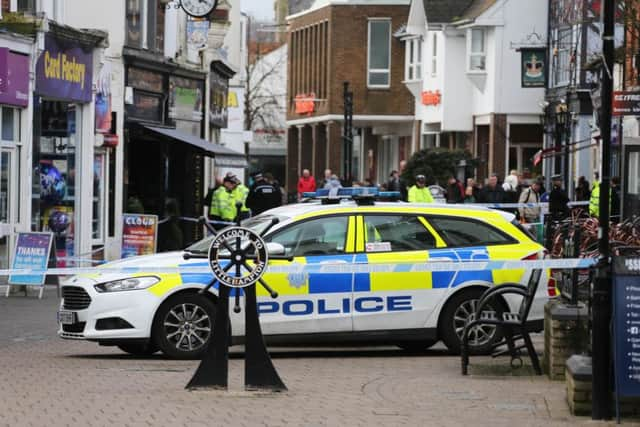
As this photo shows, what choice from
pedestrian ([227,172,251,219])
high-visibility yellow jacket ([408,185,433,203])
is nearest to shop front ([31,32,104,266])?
pedestrian ([227,172,251,219])

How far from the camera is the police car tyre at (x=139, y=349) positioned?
50.3 ft

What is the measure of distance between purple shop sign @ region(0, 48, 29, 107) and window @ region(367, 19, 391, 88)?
52.3 metres

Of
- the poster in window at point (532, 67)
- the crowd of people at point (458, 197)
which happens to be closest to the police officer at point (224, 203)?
the crowd of people at point (458, 197)

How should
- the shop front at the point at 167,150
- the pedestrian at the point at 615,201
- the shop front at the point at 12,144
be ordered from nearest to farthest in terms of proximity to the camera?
1. the shop front at the point at 12,144
2. the pedestrian at the point at 615,201
3. the shop front at the point at 167,150

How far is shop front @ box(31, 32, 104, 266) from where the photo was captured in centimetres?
2606

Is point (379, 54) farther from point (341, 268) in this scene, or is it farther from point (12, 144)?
point (341, 268)

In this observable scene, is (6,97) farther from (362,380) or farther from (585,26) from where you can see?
(585,26)

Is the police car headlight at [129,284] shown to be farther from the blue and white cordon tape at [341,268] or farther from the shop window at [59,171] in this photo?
the shop window at [59,171]

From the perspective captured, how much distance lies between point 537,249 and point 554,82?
39.0 meters

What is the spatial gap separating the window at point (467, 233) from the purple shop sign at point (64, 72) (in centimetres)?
1110

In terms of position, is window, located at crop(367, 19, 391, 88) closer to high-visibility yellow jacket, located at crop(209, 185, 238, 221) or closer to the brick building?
the brick building

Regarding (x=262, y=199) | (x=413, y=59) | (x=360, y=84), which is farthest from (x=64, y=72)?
(x=360, y=84)

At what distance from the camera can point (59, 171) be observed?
26.9 metres

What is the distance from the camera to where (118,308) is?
14.7 m
